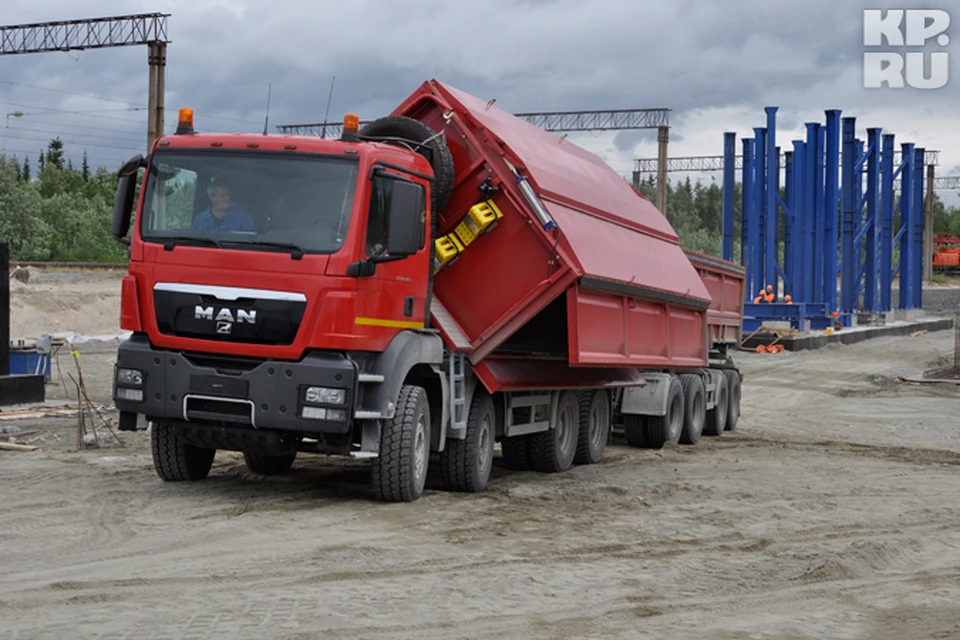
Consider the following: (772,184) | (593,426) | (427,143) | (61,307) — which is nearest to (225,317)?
(427,143)

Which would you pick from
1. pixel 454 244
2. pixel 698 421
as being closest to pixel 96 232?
pixel 698 421

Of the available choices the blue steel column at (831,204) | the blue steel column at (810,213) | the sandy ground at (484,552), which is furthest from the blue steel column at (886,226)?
the sandy ground at (484,552)

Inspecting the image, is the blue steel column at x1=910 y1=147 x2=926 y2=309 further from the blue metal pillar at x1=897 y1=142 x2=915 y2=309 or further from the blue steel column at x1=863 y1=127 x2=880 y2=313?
the blue steel column at x1=863 y1=127 x2=880 y2=313

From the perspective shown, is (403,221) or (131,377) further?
(131,377)

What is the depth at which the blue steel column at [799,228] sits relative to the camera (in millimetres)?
45344

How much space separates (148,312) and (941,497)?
7396 mm

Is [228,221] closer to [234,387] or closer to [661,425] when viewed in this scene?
[234,387]

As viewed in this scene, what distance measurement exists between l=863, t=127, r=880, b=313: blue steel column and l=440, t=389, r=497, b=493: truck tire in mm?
42368

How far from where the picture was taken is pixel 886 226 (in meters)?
55.5

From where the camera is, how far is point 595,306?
11680 mm

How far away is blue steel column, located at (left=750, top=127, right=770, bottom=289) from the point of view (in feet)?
154

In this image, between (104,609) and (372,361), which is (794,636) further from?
(372,361)

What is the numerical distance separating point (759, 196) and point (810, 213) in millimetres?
2095

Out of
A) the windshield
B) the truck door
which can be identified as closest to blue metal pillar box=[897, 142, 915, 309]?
the truck door
